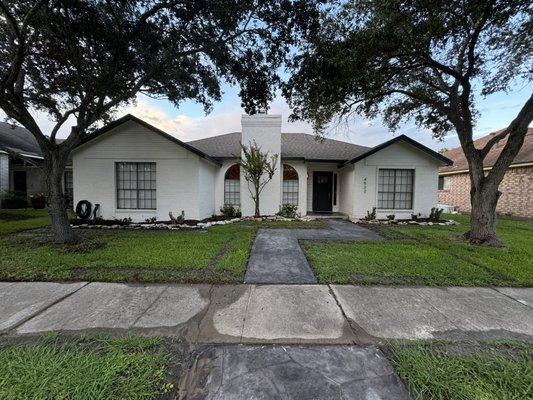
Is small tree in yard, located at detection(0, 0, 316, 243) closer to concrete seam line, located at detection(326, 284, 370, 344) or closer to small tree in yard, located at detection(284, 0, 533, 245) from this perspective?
small tree in yard, located at detection(284, 0, 533, 245)

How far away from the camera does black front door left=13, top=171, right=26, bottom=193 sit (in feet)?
54.1

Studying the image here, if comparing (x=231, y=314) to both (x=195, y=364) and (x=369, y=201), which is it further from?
(x=369, y=201)

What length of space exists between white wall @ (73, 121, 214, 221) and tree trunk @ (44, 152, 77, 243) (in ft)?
11.7

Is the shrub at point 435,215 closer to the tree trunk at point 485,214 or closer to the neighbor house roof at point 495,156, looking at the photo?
the tree trunk at point 485,214

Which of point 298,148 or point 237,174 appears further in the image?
point 298,148

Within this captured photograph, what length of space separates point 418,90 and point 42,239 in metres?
12.6

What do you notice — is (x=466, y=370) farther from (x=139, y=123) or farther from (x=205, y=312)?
(x=139, y=123)

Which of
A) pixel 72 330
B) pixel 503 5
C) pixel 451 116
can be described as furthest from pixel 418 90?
pixel 72 330

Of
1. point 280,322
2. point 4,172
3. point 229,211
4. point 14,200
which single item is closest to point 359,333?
point 280,322

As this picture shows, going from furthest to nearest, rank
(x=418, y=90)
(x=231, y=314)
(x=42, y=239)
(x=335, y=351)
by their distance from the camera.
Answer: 1. (x=418, y=90)
2. (x=42, y=239)
3. (x=231, y=314)
4. (x=335, y=351)

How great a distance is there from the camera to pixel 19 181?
1667 cm

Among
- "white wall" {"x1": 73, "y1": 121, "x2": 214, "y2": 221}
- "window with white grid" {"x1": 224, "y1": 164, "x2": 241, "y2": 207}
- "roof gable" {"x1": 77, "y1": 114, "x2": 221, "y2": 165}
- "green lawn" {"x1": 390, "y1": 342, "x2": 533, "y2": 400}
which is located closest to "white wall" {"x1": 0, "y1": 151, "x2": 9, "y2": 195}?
"white wall" {"x1": 73, "y1": 121, "x2": 214, "y2": 221}

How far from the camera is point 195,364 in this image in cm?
232

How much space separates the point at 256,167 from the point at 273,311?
28.0 ft
